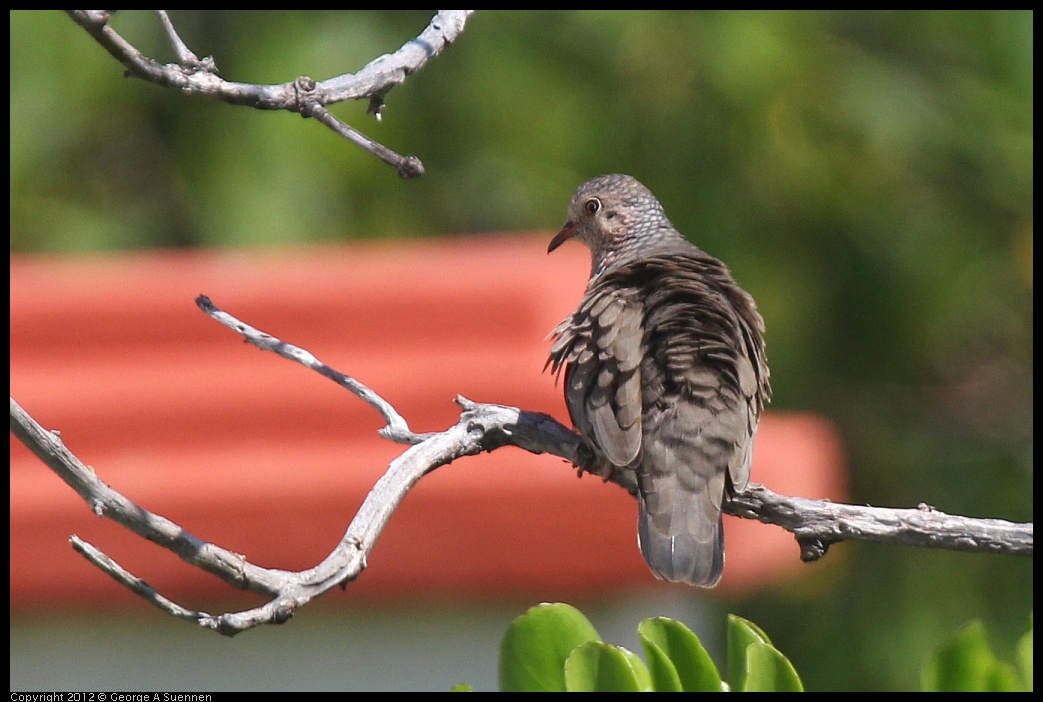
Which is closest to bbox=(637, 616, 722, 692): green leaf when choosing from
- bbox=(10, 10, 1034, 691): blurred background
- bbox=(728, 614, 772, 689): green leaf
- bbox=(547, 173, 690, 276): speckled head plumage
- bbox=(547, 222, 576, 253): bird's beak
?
bbox=(728, 614, 772, 689): green leaf

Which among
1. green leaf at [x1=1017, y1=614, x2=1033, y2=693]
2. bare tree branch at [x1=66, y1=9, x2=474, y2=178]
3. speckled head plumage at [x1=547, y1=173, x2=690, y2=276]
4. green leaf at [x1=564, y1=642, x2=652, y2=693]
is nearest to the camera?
bare tree branch at [x1=66, y1=9, x2=474, y2=178]

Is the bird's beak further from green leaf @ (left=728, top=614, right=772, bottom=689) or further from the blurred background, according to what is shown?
the blurred background

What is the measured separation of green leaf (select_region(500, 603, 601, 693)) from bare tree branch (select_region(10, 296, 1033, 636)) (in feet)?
1.18

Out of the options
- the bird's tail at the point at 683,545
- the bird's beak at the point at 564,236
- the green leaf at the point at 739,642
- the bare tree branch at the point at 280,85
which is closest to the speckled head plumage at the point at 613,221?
the bird's beak at the point at 564,236

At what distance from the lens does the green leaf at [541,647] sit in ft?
8.42

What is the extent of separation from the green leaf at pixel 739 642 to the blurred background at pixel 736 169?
5.52m

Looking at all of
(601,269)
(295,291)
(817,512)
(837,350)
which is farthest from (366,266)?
(837,350)

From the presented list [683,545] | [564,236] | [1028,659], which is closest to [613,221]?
[564,236]

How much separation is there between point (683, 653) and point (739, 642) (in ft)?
0.42

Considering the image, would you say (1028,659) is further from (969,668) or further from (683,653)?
(683,653)

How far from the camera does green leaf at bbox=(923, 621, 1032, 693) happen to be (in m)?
2.57

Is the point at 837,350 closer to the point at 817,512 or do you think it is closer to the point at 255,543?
the point at 255,543

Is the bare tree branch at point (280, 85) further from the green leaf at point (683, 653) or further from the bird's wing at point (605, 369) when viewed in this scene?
the bird's wing at point (605, 369)

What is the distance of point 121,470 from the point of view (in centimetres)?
442
